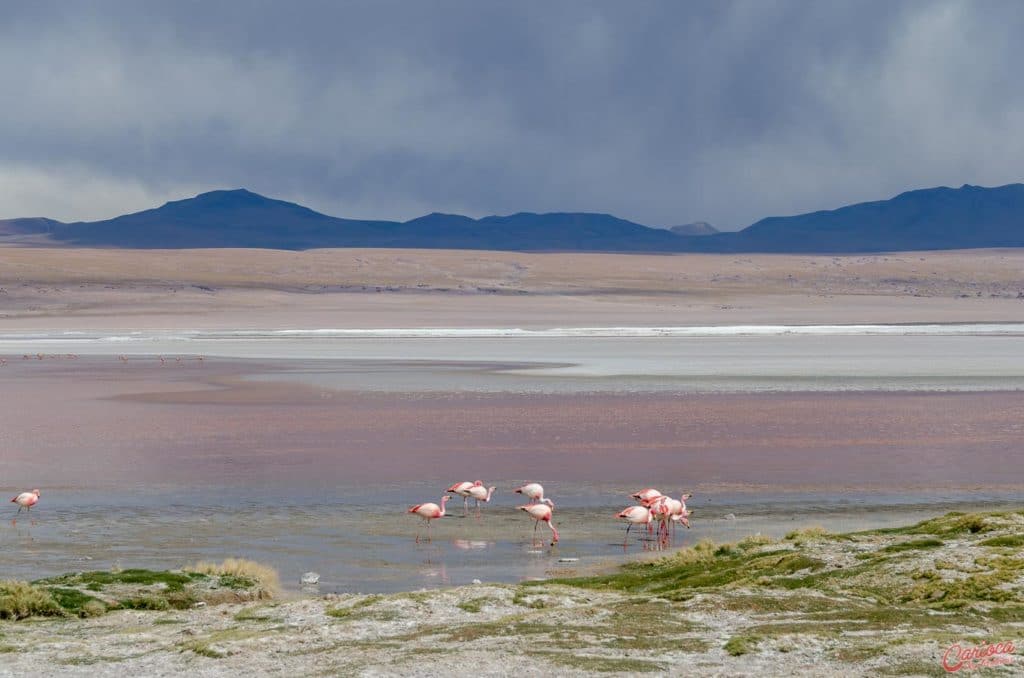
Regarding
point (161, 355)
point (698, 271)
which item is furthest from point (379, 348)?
point (698, 271)

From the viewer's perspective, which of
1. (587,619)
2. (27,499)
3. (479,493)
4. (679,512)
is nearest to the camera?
(587,619)

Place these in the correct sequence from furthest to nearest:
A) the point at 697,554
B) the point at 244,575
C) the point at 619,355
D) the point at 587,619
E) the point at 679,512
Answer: the point at 619,355, the point at 679,512, the point at 697,554, the point at 244,575, the point at 587,619

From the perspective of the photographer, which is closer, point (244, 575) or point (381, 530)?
point (244, 575)

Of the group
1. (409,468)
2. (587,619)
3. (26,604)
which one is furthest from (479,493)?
(587,619)

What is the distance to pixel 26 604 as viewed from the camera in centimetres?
993

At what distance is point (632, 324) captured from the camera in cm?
7056

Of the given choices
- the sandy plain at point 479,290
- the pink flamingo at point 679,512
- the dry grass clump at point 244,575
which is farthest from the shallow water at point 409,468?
the sandy plain at point 479,290

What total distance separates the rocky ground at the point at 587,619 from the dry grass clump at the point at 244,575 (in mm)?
27

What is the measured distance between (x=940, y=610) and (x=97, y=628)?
5975mm

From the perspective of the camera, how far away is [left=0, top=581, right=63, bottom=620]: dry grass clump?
32.3 ft

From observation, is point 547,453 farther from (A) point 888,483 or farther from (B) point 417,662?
(B) point 417,662

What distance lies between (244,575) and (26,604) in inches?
76.0

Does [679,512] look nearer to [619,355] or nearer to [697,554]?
[697,554]

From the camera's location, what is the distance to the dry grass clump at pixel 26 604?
9836 mm
